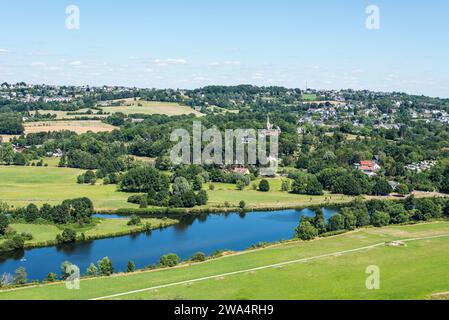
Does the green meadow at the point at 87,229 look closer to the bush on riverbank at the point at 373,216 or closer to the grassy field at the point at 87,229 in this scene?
the grassy field at the point at 87,229

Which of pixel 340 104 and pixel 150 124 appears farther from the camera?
pixel 340 104

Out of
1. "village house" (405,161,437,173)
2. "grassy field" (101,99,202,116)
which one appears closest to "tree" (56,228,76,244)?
"village house" (405,161,437,173)

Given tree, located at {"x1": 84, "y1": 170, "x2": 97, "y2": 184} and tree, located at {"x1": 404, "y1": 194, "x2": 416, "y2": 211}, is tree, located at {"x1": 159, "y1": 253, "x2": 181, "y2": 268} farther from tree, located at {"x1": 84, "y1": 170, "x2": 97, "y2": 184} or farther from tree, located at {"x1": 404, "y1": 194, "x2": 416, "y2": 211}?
tree, located at {"x1": 84, "y1": 170, "x2": 97, "y2": 184}

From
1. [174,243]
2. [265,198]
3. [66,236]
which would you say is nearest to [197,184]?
[265,198]

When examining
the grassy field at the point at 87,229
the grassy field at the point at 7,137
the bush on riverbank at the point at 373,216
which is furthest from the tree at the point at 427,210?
the grassy field at the point at 7,137

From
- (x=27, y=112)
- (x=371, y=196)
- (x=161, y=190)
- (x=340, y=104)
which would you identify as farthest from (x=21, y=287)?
(x=340, y=104)
